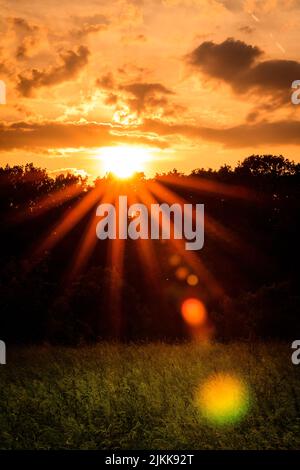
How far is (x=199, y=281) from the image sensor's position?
4025 centimetres

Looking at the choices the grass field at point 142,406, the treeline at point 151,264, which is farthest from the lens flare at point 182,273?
the grass field at point 142,406

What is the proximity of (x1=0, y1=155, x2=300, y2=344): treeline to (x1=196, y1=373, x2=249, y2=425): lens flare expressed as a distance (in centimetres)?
1216

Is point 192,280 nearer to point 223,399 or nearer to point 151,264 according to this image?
point 151,264

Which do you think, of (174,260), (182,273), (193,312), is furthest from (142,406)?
(174,260)

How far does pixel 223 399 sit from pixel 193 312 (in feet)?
69.3

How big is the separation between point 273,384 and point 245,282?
30612 millimetres

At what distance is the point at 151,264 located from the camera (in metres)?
40.2

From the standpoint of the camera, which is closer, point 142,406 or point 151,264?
point 142,406

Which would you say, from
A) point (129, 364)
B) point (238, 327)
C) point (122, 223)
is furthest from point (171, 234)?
point (129, 364)

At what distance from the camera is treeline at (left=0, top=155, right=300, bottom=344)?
25656 mm

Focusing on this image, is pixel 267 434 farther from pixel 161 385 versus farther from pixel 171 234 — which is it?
pixel 171 234

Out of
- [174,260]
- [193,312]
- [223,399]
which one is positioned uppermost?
[174,260]

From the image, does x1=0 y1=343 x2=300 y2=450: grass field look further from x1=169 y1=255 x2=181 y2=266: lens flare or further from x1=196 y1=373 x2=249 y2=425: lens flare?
x1=169 y1=255 x2=181 y2=266: lens flare

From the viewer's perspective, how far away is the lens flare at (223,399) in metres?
10.9
